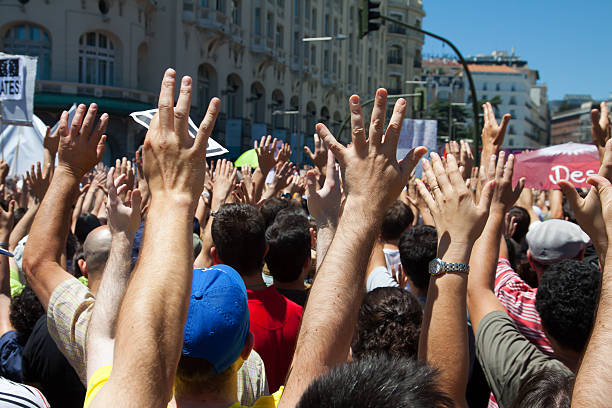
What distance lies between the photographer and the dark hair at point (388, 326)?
279 cm

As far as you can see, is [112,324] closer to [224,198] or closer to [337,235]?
[337,235]

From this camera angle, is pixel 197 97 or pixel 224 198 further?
pixel 197 97

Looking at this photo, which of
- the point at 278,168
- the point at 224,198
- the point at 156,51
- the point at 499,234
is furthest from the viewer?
the point at 156,51

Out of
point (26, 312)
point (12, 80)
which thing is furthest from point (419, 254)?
point (12, 80)

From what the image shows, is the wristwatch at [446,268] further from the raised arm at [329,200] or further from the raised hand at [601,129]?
the raised hand at [601,129]

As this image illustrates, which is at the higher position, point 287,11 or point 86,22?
point 287,11

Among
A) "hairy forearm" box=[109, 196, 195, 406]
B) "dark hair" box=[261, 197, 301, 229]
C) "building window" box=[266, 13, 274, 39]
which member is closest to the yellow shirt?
"hairy forearm" box=[109, 196, 195, 406]

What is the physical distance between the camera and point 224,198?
5.28 m

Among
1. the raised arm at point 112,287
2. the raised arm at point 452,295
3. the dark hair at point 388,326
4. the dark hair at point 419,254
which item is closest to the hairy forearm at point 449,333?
the raised arm at point 452,295

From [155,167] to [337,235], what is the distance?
64 cm

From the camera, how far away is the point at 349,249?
6.88 feet

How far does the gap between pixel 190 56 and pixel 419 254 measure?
29.4 meters

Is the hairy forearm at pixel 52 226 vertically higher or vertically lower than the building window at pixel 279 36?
Result: lower

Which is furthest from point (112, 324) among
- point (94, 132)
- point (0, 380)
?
point (94, 132)
